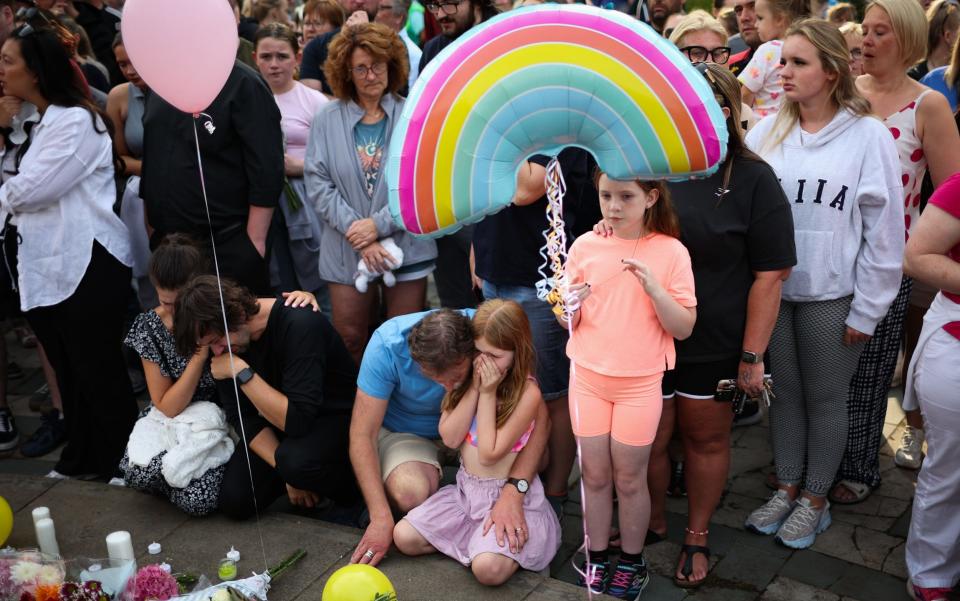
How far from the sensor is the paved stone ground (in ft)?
9.89

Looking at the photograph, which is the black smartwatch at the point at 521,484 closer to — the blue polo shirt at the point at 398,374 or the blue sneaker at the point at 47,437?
the blue polo shirt at the point at 398,374

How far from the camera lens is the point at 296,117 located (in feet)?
15.1

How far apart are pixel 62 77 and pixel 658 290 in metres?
2.59

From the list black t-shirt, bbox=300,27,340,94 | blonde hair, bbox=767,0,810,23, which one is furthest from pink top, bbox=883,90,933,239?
black t-shirt, bbox=300,27,340,94

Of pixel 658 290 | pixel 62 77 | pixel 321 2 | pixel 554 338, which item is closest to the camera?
pixel 658 290

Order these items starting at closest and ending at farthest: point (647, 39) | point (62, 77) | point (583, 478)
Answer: point (647, 39)
point (583, 478)
point (62, 77)

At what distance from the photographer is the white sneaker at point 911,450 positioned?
3.79 meters

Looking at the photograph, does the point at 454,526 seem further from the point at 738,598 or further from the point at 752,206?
the point at 752,206

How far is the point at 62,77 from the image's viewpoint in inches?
150

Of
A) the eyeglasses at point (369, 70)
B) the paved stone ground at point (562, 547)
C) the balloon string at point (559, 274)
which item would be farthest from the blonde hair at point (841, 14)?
the balloon string at point (559, 274)

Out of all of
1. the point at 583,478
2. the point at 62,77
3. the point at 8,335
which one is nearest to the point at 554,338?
the point at 583,478

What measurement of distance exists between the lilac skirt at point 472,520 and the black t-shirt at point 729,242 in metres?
0.70

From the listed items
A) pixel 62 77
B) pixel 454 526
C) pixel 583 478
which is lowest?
pixel 454 526

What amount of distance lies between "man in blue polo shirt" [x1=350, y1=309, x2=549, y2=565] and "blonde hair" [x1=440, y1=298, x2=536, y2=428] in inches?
1.8
